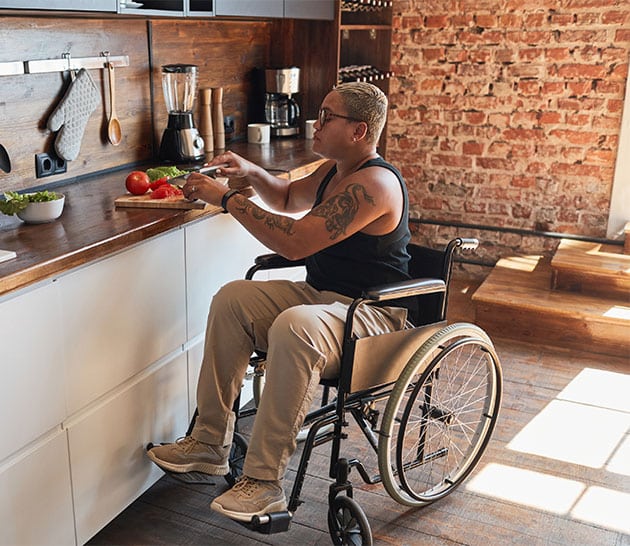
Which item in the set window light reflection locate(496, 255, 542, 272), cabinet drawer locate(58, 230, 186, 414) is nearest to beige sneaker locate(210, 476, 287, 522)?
cabinet drawer locate(58, 230, 186, 414)

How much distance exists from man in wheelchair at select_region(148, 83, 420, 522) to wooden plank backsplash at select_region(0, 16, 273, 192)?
25.7 inches

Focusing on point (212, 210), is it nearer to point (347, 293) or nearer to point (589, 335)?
point (347, 293)

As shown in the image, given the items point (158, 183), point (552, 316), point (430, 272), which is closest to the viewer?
point (430, 272)

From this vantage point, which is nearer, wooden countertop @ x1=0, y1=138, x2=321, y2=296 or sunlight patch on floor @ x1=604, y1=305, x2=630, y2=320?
wooden countertop @ x1=0, y1=138, x2=321, y2=296

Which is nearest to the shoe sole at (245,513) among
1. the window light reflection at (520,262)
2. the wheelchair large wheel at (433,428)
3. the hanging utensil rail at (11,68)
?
the wheelchair large wheel at (433,428)

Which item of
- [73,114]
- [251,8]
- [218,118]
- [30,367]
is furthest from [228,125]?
[30,367]

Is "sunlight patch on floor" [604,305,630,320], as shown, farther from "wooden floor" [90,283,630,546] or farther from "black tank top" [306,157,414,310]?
"black tank top" [306,157,414,310]

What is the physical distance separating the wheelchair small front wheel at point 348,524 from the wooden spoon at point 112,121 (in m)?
1.60

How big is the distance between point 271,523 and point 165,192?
3.41 ft

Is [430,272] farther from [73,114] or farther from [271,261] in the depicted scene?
[73,114]

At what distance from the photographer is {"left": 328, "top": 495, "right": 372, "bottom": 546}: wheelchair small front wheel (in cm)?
205

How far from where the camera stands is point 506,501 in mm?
2389

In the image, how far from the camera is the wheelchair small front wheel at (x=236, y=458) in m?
2.38

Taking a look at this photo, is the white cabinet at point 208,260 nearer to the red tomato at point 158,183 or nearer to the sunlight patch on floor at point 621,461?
the red tomato at point 158,183
